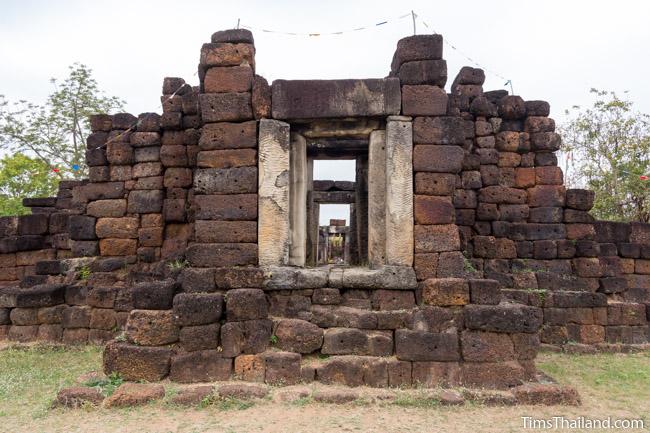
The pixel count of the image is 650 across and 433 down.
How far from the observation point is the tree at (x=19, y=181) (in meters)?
22.4

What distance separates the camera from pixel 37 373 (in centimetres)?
713

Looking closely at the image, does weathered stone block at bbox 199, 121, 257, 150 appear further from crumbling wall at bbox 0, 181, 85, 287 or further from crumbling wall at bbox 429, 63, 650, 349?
crumbling wall at bbox 0, 181, 85, 287

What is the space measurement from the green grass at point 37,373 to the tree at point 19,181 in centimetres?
1712

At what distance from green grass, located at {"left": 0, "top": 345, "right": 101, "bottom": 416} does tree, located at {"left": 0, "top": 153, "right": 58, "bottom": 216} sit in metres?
17.1

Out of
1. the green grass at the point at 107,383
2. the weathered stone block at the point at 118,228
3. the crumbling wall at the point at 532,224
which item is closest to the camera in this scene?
the green grass at the point at 107,383

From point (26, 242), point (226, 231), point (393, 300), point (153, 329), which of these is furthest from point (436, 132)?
point (26, 242)

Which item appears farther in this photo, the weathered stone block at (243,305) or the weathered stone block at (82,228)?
the weathered stone block at (82,228)

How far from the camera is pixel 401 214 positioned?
6465mm

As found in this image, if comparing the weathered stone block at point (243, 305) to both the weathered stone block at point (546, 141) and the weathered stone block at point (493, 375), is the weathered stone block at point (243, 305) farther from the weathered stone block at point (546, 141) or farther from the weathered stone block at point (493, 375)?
the weathered stone block at point (546, 141)

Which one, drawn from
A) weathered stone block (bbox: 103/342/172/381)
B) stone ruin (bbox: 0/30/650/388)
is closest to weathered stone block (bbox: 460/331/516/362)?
stone ruin (bbox: 0/30/650/388)

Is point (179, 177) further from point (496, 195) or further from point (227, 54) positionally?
point (496, 195)

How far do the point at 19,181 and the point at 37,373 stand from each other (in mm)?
20627

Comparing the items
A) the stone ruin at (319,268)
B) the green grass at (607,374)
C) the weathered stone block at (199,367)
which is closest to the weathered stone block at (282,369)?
the stone ruin at (319,268)

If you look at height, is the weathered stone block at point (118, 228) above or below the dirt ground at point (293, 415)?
above
